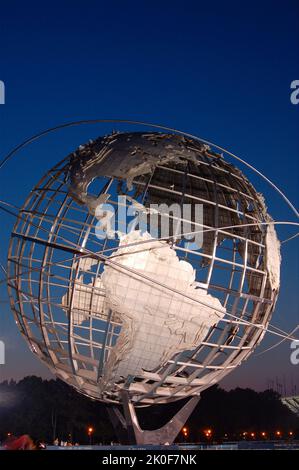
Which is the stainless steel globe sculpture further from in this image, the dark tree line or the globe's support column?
the dark tree line

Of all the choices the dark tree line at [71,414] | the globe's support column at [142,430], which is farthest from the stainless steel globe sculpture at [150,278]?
the dark tree line at [71,414]

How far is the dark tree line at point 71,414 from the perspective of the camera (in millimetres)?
44125

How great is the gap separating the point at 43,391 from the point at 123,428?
37993 mm

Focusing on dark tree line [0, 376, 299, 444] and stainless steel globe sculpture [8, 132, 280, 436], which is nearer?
stainless steel globe sculpture [8, 132, 280, 436]

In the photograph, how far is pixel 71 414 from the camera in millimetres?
44875

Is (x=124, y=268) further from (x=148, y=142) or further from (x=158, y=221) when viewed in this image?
(x=148, y=142)

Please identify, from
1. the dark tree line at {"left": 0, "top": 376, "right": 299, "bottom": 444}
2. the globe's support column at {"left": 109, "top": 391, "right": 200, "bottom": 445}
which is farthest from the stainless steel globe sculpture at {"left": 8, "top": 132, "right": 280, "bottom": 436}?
the dark tree line at {"left": 0, "top": 376, "right": 299, "bottom": 444}

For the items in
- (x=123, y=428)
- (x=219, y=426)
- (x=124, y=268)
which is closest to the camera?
(x=124, y=268)

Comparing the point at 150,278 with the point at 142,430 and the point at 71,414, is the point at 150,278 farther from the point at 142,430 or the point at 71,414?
the point at 71,414

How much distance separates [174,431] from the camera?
11.5 m

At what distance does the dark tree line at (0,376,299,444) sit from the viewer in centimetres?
4412

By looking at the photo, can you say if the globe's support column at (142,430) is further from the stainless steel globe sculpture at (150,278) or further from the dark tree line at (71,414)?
the dark tree line at (71,414)
